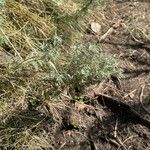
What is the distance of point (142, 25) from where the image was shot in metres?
3.92

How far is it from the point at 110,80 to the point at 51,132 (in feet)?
2.32

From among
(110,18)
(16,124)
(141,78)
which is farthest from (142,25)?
(16,124)

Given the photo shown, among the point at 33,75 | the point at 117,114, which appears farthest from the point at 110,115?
the point at 33,75

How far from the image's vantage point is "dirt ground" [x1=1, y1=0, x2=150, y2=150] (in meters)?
2.88

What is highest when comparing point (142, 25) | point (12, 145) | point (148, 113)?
point (142, 25)

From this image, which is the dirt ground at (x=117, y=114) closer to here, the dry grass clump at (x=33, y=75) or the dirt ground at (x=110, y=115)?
the dirt ground at (x=110, y=115)

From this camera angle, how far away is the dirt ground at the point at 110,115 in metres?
2.88

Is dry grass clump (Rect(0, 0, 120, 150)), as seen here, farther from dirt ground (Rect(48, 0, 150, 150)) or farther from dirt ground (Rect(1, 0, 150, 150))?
dirt ground (Rect(48, 0, 150, 150))

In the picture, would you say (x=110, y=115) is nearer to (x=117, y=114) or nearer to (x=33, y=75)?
(x=117, y=114)

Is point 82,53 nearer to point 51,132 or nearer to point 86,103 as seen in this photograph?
point 86,103

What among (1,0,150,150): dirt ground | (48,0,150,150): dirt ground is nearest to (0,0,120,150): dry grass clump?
(1,0,150,150): dirt ground

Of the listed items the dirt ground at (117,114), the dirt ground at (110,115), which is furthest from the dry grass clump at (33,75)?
the dirt ground at (117,114)

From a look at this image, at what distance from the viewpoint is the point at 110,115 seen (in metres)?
3.08

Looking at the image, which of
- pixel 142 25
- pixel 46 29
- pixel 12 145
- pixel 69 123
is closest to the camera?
pixel 12 145
